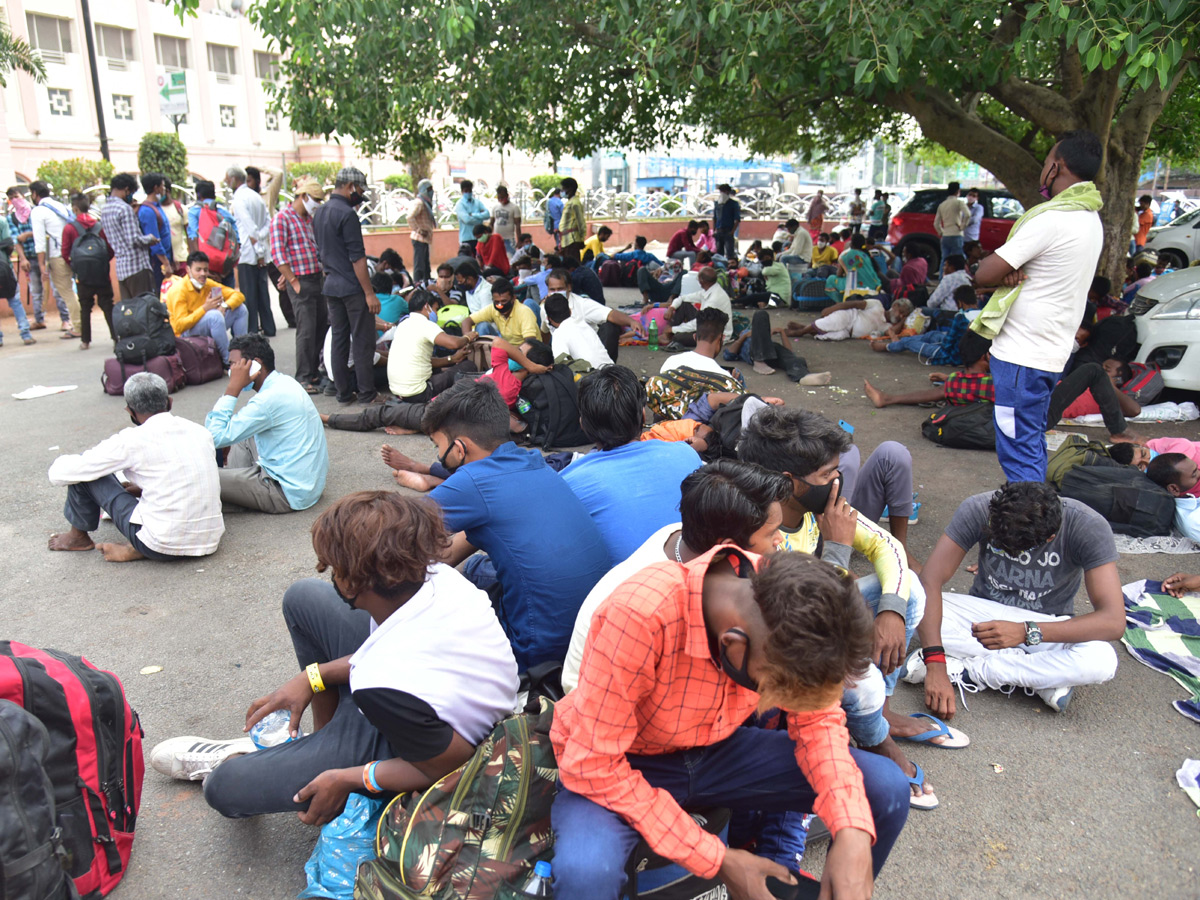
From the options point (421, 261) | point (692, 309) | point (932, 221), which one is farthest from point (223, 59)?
point (692, 309)

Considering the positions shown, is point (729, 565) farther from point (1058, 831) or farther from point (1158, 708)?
point (1158, 708)

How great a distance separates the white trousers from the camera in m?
3.17

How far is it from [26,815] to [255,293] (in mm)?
8660

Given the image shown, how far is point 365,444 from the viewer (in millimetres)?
6629

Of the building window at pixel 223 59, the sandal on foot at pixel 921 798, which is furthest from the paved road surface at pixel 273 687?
the building window at pixel 223 59

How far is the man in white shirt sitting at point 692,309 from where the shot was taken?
874cm

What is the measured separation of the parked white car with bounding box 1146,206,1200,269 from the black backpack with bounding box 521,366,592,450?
11377 mm

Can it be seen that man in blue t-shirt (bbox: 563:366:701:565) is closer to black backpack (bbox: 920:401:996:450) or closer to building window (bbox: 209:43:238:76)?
black backpack (bbox: 920:401:996:450)

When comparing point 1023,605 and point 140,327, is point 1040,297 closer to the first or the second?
point 1023,605

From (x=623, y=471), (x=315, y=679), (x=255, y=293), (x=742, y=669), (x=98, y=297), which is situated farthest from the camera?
(x=255, y=293)

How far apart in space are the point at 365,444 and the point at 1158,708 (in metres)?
5.22

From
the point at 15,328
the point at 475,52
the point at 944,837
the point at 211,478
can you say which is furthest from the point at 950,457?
the point at 15,328

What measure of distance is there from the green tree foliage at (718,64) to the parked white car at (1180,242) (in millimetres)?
3898

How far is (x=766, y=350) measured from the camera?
28.4 feet
